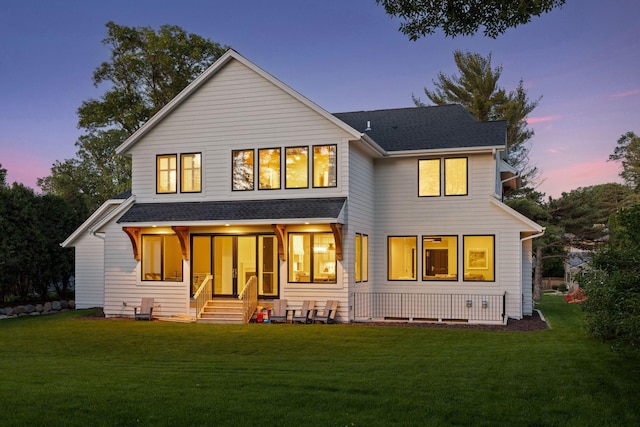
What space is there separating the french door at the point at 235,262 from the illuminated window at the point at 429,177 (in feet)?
18.8

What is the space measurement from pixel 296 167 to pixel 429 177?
4985 millimetres

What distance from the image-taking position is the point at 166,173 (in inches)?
834

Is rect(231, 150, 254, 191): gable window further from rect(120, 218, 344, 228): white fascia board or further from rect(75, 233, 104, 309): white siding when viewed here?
rect(75, 233, 104, 309): white siding

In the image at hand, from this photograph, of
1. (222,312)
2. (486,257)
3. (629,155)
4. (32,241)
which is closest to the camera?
(222,312)

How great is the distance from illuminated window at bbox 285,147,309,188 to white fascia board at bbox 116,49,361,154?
1.42 metres

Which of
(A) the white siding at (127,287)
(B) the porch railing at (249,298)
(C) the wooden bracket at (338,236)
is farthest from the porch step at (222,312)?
(C) the wooden bracket at (338,236)

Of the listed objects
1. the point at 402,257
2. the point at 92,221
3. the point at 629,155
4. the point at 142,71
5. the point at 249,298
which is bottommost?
the point at 249,298

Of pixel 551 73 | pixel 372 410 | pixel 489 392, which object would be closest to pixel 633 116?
pixel 551 73

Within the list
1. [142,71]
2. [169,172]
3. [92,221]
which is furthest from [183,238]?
[142,71]

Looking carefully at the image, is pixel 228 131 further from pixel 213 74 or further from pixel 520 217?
pixel 520 217

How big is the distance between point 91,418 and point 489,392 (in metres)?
5.49

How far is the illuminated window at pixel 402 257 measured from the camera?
21422mm

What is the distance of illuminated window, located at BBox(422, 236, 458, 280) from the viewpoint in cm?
2102

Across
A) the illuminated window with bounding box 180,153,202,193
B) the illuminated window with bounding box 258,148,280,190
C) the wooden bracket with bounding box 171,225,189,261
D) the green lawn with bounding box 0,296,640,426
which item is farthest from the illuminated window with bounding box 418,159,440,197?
the wooden bracket with bounding box 171,225,189,261
